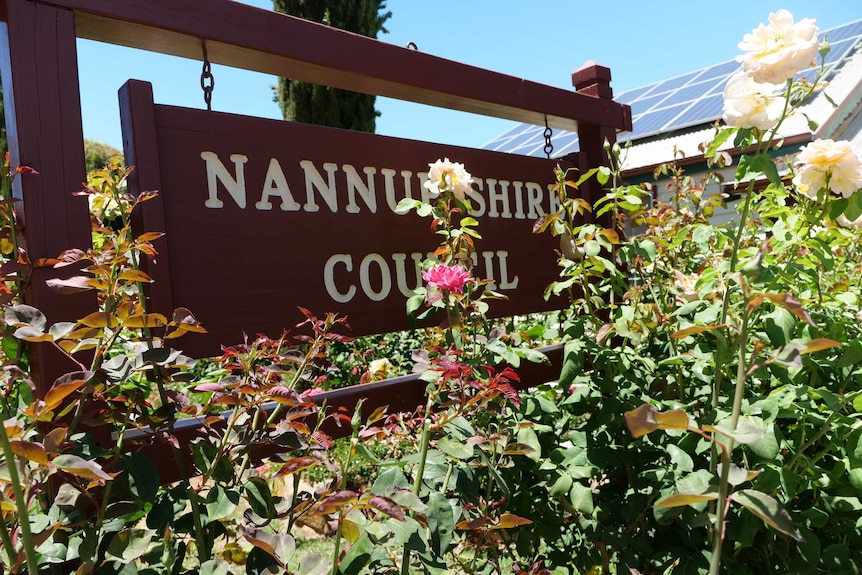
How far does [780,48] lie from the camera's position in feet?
3.86

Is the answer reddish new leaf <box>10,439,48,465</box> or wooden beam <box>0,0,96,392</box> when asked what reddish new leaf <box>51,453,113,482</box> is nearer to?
reddish new leaf <box>10,439,48,465</box>

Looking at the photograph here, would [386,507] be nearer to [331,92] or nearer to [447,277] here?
[447,277]

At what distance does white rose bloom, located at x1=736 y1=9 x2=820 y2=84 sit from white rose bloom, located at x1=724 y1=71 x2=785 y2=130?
4 cm

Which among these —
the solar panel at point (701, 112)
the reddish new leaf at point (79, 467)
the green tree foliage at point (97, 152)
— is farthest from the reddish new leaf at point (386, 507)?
the green tree foliage at point (97, 152)

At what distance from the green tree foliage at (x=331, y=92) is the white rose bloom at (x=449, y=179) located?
A: 19.7 feet

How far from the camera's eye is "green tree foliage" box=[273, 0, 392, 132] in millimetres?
7348

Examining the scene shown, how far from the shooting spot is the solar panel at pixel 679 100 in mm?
8460

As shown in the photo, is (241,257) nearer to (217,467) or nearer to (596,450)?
(217,467)

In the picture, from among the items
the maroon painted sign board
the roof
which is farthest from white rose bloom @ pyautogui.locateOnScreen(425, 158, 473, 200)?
the roof

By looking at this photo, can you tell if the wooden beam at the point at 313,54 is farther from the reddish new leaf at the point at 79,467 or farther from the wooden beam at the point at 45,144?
the reddish new leaf at the point at 79,467

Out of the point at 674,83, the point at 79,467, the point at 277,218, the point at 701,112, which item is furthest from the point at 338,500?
the point at 674,83

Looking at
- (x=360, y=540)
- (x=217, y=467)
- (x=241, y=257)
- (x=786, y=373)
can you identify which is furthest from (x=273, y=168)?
(x=786, y=373)

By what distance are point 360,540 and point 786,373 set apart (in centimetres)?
98

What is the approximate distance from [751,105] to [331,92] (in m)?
6.76
